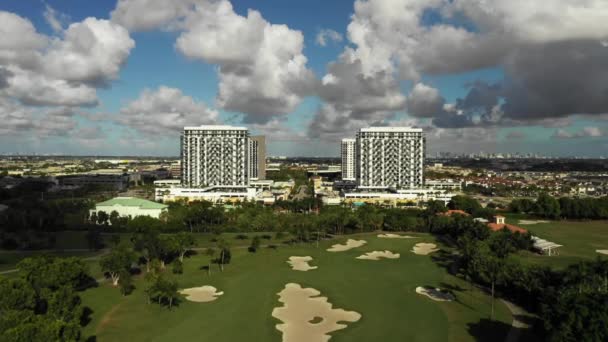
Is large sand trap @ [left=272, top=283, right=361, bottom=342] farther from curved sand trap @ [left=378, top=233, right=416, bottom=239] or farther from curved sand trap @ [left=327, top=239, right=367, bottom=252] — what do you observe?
curved sand trap @ [left=378, top=233, right=416, bottom=239]

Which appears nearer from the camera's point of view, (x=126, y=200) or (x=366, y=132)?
(x=126, y=200)

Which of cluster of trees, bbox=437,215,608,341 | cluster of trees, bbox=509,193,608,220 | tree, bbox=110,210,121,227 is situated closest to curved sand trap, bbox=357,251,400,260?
cluster of trees, bbox=437,215,608,341

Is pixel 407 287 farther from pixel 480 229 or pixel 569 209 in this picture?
pixel 569 209

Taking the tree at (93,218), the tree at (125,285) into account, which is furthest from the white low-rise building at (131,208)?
the tree at (125,285)

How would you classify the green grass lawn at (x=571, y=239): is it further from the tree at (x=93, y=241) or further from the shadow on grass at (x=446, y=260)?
the tree at (x=93, y=241)

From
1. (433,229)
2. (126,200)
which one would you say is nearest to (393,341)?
(433,229)
